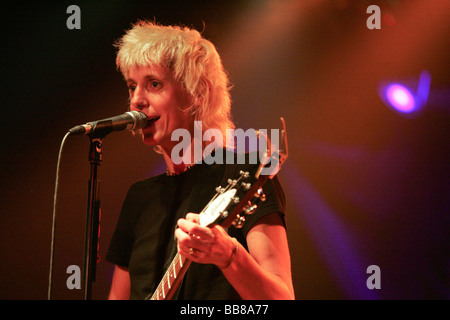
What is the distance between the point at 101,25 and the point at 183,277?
5.60ft

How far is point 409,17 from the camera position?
2.39 m

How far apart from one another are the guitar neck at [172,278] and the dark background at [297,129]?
3.19 feet

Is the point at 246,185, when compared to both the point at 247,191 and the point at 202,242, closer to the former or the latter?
the point at 247,191

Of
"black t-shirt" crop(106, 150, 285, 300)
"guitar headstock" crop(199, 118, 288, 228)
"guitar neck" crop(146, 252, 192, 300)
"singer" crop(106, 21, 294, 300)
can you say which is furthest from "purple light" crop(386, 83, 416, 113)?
"guitar neck" crop(146, 252, 192, 300)

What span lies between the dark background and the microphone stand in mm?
1164

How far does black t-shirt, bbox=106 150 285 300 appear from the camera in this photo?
1485 millimetres

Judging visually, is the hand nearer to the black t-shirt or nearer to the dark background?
the black t-shirt

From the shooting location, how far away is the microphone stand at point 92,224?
4.23 ft

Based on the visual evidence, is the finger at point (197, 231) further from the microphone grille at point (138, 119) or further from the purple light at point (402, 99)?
the purple light at point (402, 99)

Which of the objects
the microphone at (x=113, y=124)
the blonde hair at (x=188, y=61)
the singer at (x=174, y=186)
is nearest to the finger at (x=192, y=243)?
the singer at (x=174, y=186)

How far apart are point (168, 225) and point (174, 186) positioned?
0.59ft

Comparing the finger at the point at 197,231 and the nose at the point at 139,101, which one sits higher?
the nose at the point at 139,101

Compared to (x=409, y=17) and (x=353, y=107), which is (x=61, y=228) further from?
(x=409, y=17)
